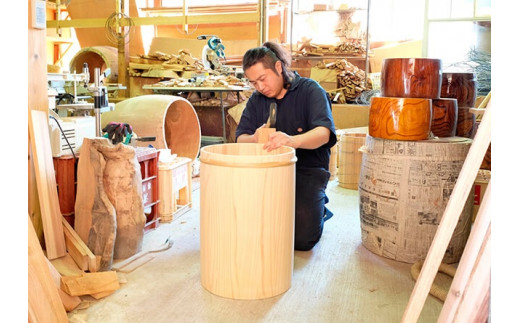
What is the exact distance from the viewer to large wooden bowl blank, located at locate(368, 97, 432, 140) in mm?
2688

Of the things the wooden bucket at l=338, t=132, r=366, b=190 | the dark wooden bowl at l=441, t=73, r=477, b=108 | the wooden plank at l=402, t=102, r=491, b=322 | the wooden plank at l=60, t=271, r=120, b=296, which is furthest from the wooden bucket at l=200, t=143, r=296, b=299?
the wooden bucket at l=338, t=132, r=366, b=190

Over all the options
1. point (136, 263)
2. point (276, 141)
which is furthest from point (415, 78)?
point (136, 263)

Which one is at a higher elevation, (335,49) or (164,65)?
(335,49)

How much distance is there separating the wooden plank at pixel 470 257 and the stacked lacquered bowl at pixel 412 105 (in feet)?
4.65

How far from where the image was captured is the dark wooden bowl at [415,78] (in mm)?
2777

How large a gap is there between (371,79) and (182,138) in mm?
3513

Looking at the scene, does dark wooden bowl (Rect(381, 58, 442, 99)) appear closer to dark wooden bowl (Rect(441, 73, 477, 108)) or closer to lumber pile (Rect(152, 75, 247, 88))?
dark wooden bowl (Rect(441, 73, 477, 108))

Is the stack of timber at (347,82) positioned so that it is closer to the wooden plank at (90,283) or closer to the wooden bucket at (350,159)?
the wooden bucket at (350,159)

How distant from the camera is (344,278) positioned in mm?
2549

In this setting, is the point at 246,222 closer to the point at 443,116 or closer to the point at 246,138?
the point at 246,138

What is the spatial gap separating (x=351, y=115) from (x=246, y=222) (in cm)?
439

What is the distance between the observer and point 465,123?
3.15m
